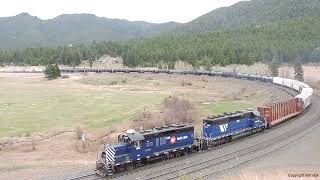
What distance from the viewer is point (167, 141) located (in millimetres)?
43281

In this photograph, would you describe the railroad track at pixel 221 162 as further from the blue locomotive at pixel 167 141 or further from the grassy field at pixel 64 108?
the grassy field at pixel 64 108

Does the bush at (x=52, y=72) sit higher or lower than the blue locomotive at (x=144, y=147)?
higher

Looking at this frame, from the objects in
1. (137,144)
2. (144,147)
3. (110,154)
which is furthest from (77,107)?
(110,154)

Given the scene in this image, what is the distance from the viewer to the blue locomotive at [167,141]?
38719 millimetres

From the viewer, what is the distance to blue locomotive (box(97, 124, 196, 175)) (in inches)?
1515

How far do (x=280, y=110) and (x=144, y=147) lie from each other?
88.2 ft

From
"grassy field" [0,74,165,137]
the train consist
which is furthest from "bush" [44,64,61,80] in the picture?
the train consist

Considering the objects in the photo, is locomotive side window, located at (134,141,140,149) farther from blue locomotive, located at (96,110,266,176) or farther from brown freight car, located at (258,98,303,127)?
brown freight car, located at (258,98,303,127)

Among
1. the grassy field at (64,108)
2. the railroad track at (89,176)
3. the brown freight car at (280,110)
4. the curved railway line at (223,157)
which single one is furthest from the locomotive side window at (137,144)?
the grassy field at (64,108)

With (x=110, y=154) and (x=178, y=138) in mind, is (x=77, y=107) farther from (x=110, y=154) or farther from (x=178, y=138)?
Result: (x=110, y=154)

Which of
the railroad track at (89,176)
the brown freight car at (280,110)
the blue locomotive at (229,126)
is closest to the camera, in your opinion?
the railroad track at (89,176)

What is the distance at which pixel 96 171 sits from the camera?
38969 millimetres

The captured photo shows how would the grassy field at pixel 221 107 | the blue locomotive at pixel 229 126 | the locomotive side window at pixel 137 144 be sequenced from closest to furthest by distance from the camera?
the locomotive side window at pixel 137 144
the blue locomotive at pixel 229 126
the grassy field at pixel 221 107

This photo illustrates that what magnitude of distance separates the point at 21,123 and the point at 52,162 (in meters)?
21.5
